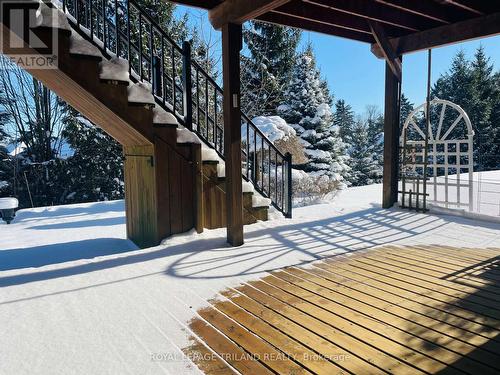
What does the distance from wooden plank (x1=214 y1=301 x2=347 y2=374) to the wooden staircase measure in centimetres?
170

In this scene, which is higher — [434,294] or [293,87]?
[293,87]

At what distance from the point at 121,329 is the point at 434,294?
2.01m

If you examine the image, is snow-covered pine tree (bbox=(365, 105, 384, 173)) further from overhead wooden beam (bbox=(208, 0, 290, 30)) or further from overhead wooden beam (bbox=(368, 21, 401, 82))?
overhead wooden beam (bbox=(208, 0, 290, 30))

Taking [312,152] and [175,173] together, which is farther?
[312,152]

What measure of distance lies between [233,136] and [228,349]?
220cm

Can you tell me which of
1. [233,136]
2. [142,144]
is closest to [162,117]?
[142,144]

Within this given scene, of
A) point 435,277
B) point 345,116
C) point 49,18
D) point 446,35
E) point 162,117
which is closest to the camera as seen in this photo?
point 435,277

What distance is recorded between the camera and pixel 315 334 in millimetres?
1854

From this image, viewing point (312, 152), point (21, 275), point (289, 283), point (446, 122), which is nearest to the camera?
point (289, 283)

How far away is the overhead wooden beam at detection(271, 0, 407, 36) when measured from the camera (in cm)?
402

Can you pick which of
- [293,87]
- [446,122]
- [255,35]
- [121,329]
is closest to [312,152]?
[293,87]

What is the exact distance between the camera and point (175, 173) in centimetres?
371

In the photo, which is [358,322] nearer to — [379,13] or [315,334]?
[315,334]

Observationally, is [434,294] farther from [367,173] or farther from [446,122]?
[446,122]
